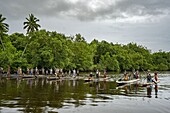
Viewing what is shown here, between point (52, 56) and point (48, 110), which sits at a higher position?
point (52, 56)

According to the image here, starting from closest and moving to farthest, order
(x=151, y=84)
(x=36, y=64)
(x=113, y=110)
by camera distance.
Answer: (x=113, y=110) → (x=151, y=84) → (x=36, y=64)

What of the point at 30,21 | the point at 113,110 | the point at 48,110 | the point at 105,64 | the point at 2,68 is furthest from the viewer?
the point at 105,64

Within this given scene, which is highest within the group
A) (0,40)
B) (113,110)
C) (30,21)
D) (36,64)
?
(30,21)

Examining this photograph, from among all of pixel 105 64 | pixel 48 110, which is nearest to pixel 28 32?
pixel 105 64

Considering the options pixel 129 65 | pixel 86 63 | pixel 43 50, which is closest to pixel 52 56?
pixel 43 50

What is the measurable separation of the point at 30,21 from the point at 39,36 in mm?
6733

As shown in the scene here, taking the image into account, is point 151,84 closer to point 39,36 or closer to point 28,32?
point 39,36

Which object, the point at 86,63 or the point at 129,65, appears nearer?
the point at 86,63

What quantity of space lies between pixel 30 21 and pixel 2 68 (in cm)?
1793

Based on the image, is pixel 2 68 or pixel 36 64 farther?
pixel 36 64

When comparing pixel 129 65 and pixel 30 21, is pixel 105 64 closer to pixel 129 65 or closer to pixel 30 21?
pixel 129 65

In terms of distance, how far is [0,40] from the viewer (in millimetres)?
65875

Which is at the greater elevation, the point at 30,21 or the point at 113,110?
the point at 30,21

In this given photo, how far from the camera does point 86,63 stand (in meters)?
89.1
